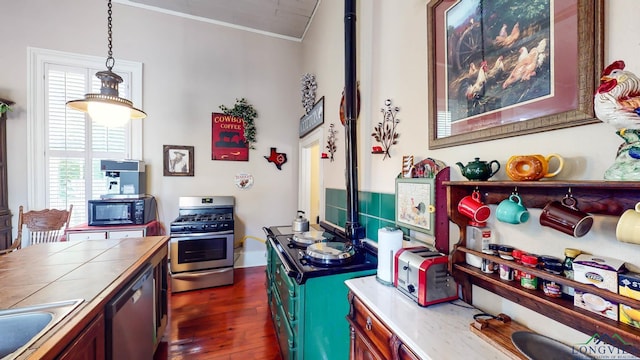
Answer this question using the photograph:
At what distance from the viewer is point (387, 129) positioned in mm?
1810

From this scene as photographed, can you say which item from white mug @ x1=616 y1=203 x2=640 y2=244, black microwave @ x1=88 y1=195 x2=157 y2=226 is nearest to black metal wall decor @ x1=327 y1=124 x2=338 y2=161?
white mug @ x1=616 y1=203 x2=640 y2=244

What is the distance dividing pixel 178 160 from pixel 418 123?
3.37 meters

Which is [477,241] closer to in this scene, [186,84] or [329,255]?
[329,255]

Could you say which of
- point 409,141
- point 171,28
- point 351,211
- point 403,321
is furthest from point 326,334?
point 171,28

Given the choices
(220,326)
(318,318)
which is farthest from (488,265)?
(220,326)

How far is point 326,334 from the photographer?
151 cm

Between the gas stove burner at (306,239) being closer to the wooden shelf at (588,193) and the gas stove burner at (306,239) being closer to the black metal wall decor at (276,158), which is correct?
the wooden shelf at (588,193)

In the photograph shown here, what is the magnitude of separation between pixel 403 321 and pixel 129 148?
3954 mm

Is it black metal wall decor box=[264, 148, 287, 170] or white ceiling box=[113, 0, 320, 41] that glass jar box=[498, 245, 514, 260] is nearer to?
black metal wall decor box=[264, 148, 287, 170]

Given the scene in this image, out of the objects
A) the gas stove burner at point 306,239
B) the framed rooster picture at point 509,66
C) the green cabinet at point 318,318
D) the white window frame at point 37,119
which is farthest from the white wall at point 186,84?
the framed rooster picture at point 509,66

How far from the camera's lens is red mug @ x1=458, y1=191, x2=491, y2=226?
3.31 ft

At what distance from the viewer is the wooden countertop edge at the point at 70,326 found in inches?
30.4

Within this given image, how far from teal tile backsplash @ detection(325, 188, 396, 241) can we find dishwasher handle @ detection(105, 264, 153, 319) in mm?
1570

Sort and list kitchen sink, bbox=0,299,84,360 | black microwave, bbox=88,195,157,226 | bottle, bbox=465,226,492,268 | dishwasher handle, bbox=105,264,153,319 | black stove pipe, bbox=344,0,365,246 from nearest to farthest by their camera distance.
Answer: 1. kitchen sink, bbox=0,299,84,360
2. bottle, bbox=465,226,492,268
3. dishwasher handle, bbox=105,264,153,319
4. black stove pipe, bbox=344,0,365,246
5. black microwave, bbox=88,195,157,226
